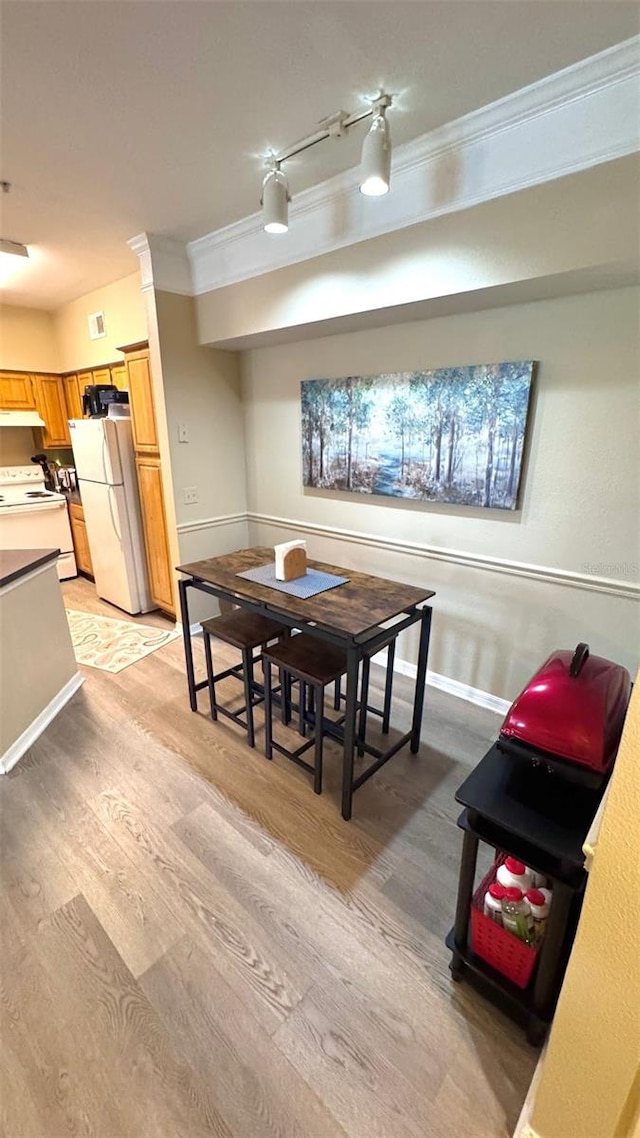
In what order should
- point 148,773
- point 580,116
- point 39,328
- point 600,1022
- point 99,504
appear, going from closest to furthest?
point 600,1022
point 580,116
point 148,773
point 99,504
point 39,328

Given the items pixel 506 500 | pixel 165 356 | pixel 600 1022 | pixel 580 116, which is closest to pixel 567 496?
pixel 506 500

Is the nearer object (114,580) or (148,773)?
(148,773)

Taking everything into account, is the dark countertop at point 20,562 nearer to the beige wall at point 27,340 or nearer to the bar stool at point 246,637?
the bar stool at point 246,637

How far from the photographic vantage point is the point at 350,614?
177 centimetres

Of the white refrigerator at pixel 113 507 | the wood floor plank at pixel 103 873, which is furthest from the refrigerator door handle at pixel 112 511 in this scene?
the wood floor plank at pixel 103 873

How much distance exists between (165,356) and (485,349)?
2.02 meters

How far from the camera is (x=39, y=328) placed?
4.43 metres

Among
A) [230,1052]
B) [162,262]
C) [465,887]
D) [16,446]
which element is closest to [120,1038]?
[230,1052]

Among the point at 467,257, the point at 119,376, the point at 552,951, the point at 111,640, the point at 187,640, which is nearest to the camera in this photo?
the point at 552,951

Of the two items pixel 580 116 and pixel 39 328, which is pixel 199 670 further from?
pixel 39 328

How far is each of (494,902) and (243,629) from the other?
4.77ft

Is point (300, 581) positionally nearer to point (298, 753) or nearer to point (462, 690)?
point (298, 753)

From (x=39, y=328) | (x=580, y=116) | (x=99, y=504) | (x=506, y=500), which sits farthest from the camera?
(x=39, y=328)

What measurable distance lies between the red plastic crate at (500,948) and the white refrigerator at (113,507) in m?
3.27
